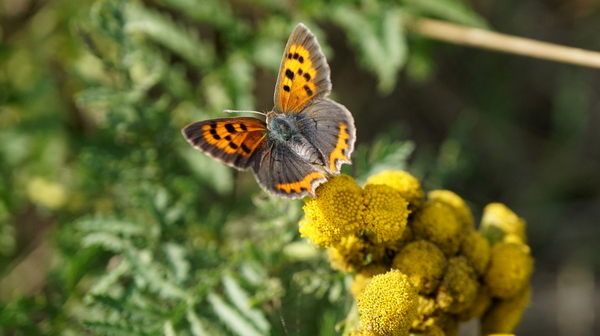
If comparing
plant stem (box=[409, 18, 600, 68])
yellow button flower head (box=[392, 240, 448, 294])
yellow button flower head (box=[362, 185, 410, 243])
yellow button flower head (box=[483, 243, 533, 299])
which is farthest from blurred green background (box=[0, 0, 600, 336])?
yellow button flower head (box=[483, 243, 533, 299])

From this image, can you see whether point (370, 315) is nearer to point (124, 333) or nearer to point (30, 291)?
point (124, 333)

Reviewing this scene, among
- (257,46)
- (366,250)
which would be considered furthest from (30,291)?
(366,250)

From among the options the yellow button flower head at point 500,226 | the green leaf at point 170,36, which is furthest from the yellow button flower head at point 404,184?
the green leaf at point 170,36

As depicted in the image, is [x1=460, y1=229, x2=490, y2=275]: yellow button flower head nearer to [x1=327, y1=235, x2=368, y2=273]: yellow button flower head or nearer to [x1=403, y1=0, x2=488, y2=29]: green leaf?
[x1=327, y1=235, x2=368, y2=273]: yellow button flower head

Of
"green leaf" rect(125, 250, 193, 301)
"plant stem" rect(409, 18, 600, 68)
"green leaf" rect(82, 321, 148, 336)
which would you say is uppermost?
"plant stem" rect(409, 18, 600, 68)

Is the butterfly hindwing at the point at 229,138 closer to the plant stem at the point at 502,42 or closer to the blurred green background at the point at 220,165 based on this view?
the blurred green background at the point at 220,165
